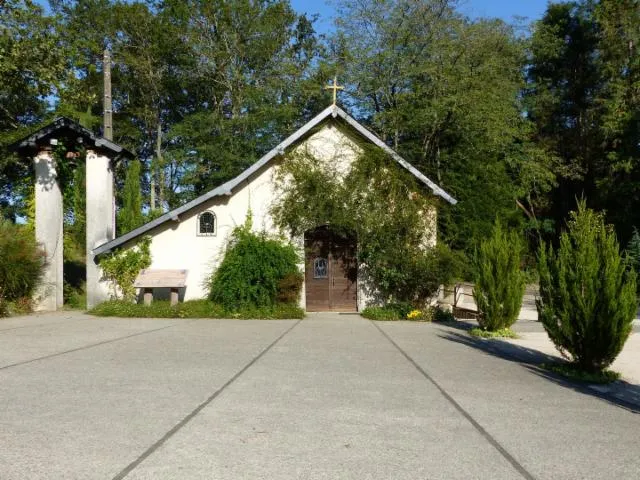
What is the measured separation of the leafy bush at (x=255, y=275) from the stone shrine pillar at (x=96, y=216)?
3.97 m

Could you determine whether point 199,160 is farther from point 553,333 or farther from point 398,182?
point 553,333

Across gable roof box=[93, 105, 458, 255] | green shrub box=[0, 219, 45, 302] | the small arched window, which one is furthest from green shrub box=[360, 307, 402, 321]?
green shrub box=[0, 219, 45, 302]

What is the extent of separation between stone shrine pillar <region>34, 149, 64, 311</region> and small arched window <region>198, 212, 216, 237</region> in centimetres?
427

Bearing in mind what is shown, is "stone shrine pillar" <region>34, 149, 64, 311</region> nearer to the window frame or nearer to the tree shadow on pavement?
the window frame

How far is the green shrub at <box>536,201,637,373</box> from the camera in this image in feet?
27.2

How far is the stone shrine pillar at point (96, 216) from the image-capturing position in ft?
57.7

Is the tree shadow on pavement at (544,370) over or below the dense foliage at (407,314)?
below

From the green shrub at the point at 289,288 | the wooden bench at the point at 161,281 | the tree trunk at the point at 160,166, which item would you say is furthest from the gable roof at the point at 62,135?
the tree trunk at the point at 160,166

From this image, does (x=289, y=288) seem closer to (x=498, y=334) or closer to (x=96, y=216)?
(x=498, y=334)

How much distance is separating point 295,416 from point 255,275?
1049 centimetres

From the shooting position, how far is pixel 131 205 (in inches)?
1166

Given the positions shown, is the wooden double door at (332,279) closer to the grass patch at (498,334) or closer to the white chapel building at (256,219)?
the white chapel building at (256,219)

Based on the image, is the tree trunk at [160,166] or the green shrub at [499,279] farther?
the tree trunk at [160,166]

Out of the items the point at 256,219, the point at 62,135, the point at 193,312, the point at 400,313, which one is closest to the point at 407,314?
the point at 400,313
